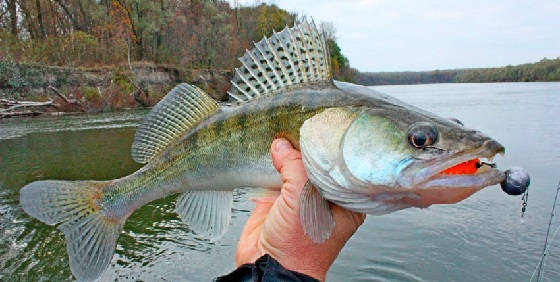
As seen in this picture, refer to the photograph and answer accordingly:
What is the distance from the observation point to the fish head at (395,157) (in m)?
1.72

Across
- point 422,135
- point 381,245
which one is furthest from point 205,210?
point 381,245

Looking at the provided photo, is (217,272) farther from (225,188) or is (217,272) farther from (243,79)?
(243,79)

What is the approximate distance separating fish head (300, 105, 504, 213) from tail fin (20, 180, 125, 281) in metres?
1.57

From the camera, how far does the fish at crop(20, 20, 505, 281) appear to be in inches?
70.4

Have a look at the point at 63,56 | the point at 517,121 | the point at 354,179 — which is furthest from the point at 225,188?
the point at 63,56

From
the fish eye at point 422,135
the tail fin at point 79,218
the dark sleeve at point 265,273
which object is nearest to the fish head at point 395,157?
the fish eye at point 422,135

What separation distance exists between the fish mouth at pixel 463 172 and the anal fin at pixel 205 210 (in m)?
1.55

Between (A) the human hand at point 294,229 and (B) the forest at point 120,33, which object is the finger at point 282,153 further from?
(B) the forest at point 120,33

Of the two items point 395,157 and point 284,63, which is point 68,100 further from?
point 395,157

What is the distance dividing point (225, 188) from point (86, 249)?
3.16ft

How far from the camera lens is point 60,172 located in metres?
11.2

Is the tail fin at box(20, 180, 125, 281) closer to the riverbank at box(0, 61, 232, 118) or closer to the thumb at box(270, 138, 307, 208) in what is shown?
the thumb at box(270, 138, 307, 208)

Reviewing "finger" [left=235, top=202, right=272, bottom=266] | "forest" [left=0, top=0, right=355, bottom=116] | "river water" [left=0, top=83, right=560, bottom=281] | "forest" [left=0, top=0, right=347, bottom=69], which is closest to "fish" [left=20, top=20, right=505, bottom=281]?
"finger" [left=235, top=202, right=272, bottom=266]

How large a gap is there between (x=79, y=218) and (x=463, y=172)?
2.35 meters
